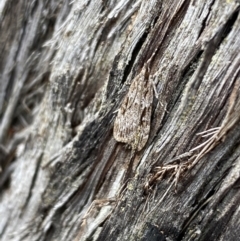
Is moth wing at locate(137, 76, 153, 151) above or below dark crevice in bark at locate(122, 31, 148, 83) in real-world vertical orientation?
below

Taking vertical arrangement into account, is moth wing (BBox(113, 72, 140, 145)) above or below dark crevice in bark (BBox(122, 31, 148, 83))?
below

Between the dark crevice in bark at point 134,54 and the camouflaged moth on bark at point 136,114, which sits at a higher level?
the dark crevice in bark at point 134,54

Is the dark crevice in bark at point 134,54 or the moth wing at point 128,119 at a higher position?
the dark crevice in bark at point 134,54

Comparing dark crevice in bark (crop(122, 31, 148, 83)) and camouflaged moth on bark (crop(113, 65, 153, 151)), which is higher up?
dark crevice in bark (crop(122, 31, 148, 83))

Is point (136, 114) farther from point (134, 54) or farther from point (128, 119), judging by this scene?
point (134, 54)
